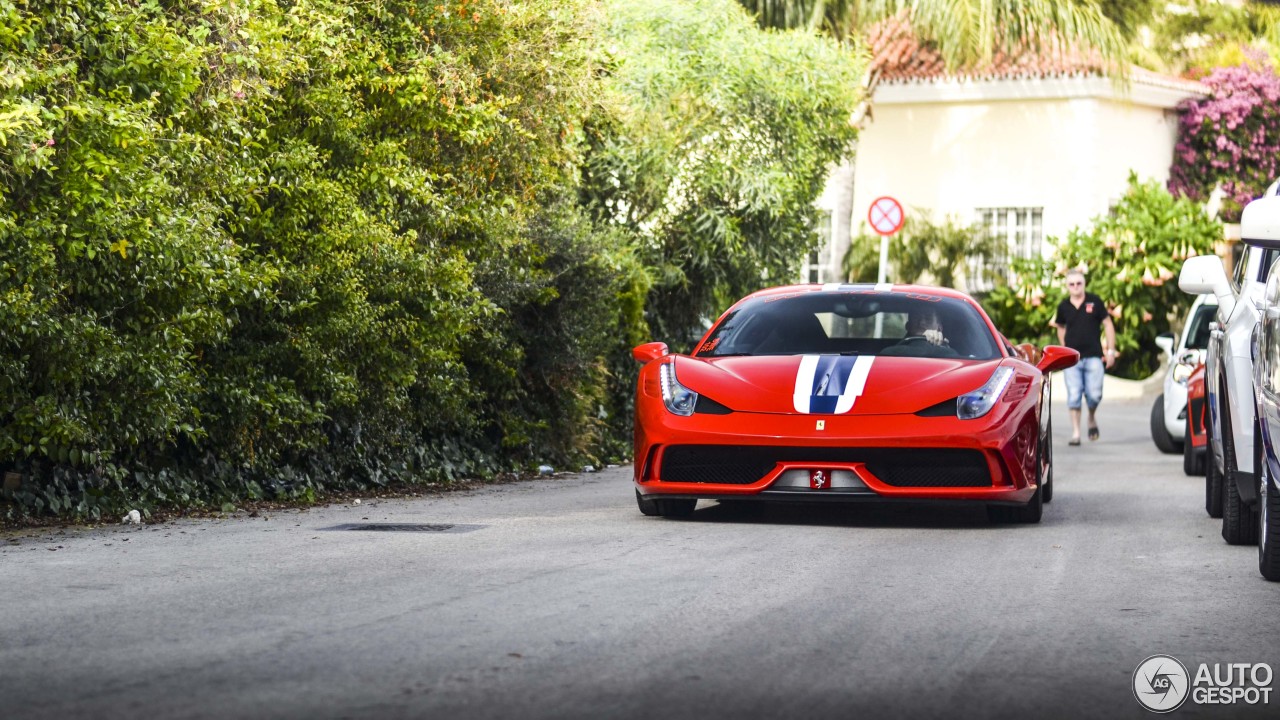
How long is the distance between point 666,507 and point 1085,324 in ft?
32.9

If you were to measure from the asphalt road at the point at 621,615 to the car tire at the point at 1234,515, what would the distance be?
0.10m

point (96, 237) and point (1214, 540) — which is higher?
point (96, 237)

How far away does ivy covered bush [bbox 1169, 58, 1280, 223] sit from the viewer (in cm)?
3650

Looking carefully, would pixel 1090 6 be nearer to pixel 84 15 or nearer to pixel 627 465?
pixel 627 465

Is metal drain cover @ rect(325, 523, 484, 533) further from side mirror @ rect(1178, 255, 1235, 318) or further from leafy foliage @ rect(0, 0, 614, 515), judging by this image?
side mirror @ rect(1178, 255, 1235, 318)

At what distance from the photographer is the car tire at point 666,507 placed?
10.9 m

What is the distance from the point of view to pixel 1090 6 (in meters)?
31.7

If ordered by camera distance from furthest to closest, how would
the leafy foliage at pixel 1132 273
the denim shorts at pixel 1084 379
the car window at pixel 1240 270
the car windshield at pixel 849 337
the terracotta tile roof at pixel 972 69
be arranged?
the terracotta tile roof at pixel 972 69 < the leafy foliage at pixel 1132 273 < the denim shorts at pixel 1084 379 < the car windshield at pixel 849 337 < the car window at pixel 1240 270

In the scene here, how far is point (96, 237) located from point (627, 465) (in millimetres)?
7406

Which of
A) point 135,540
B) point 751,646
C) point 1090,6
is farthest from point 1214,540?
point 1090,6

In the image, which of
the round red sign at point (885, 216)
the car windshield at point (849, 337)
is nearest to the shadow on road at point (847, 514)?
the car windshield at point (849, 337)

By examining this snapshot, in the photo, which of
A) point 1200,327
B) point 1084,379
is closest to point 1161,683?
point 1200,327

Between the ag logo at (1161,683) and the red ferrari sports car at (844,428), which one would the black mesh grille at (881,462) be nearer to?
the red ferrari sports car at (844,428)

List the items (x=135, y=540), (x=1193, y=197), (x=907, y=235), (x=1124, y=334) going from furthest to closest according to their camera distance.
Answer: (x=1193, y=197) < (x=907, y=235) < (x=1124, y=334) < (x=135, y=540)
